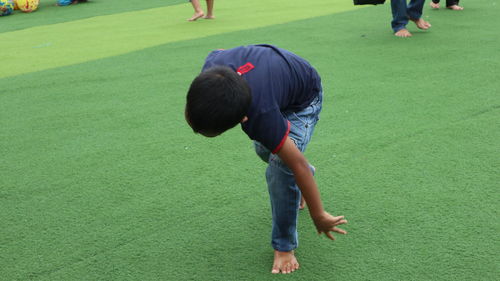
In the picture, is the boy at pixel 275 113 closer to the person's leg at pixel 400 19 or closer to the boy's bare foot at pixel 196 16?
the person's leg at pixel 400 19

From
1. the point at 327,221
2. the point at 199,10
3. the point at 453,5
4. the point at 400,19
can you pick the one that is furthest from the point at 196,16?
the point at 327,221

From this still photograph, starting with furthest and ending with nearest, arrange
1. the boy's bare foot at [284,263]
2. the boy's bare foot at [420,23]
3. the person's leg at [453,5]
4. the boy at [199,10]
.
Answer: the boy at [199,10]
the person's leg at [453,5]
the boy's bare foot at [420,23]
the boy's bare foot at [284,263]

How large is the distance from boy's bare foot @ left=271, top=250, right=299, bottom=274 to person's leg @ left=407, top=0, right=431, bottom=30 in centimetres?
413

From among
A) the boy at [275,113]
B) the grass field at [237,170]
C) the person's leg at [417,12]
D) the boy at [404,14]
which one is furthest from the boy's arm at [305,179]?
the person's leg at [417,12]

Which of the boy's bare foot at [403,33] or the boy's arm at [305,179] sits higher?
the boy's arm at [305,179]

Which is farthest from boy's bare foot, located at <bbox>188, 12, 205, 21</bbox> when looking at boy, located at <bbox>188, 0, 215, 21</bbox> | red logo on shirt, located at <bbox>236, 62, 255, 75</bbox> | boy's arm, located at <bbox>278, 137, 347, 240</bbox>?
boy's arm, located at <bbox>278, 137, 347, 240</bbox>

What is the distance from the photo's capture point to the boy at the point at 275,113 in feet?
5.18

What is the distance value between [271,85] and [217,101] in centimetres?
25

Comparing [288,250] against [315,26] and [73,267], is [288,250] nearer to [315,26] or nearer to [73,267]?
[73,267]

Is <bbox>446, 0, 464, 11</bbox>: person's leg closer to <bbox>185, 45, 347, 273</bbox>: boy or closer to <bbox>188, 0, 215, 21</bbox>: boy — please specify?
<bbox>188, 0, 215, 21</bbox>: boy

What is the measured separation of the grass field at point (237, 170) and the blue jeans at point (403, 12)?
6.8 inches

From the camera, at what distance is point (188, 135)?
341 centimetres

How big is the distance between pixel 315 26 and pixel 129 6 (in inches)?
171

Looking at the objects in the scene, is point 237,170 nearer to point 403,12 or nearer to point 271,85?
point 271,85
